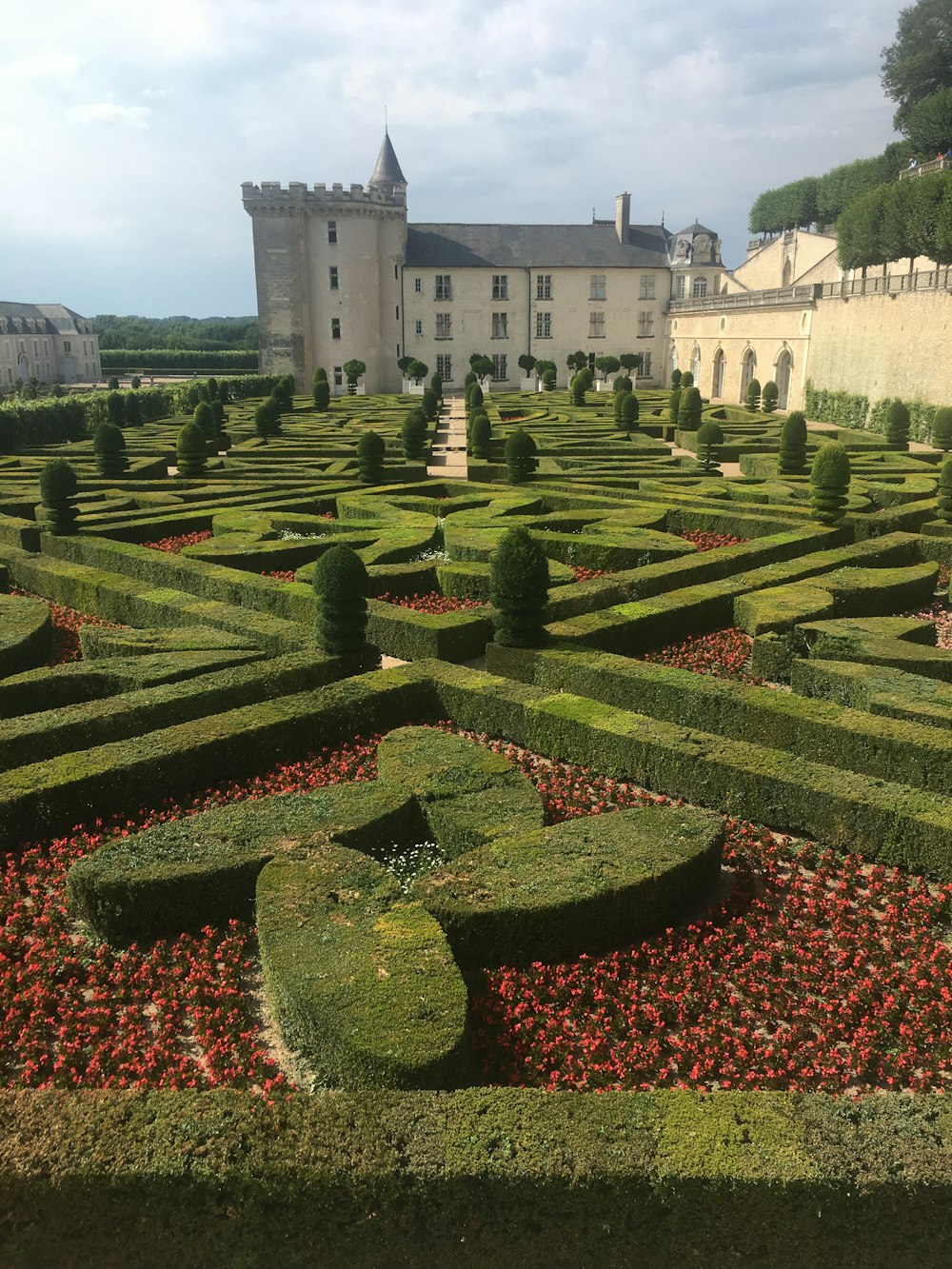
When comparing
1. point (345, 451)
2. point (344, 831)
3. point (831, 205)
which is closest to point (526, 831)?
point (344, 831)

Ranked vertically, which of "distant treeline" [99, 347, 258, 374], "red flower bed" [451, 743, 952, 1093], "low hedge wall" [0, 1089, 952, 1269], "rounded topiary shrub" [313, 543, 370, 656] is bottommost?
"red flower bed" [451, 743, 952, 1093]

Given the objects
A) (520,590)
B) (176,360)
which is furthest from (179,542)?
(176,360)

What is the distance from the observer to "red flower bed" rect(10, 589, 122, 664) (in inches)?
462

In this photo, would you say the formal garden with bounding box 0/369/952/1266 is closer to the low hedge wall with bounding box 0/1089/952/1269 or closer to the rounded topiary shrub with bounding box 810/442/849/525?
the low hedge wall with bounding box 0/1089/952/1269

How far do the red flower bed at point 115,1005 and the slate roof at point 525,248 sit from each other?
5463 cm

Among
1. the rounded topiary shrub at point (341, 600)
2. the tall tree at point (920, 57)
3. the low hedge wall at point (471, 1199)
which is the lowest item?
the low hedge wall at point (471, 1199)

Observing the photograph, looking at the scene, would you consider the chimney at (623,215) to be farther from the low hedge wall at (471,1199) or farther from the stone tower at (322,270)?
the low hedge wall at (471,1199)

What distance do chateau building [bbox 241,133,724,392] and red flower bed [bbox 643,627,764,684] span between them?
4403cm

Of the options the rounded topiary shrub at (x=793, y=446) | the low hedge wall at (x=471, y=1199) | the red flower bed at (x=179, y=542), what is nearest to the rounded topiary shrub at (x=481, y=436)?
the rounded topiary shrub at (x=793, y=446)

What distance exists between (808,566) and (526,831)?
8.58m

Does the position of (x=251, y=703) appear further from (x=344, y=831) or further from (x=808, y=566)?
(x=808, y=566)

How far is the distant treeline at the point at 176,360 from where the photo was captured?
3046 inches

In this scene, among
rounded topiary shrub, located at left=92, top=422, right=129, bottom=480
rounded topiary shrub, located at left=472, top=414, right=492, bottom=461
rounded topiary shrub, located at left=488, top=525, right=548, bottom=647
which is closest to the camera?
rounded topiary shrub, located at left=488, top=525, right=548, bottom=647

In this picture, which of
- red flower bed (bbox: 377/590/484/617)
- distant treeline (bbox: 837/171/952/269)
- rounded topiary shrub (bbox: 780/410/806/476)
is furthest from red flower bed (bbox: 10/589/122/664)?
distant treeline (bbox: 837/171/952/269)
